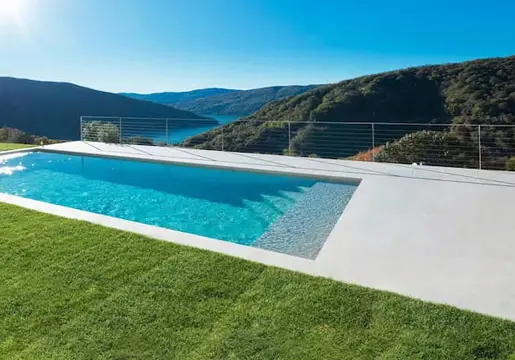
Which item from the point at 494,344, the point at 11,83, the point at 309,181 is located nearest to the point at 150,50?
the point at 309,181

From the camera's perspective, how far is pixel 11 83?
79.9ft

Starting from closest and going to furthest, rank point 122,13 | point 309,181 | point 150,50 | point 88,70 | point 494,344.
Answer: point 494,344
point 309,181
point 122,13
point 150,50
point 88,70

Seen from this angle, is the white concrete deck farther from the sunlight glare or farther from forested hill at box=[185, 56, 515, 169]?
forested hill at box=[185, 56, 515, 169]

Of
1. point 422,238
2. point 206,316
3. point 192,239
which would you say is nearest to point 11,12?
point 192,239

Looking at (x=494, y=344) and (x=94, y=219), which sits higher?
(x=94, y=219)

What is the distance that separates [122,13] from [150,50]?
3.30m

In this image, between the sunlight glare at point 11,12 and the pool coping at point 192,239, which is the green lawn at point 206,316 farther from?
the sunlight glare at point 11,12

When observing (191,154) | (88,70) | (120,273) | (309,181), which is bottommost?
(120,273)

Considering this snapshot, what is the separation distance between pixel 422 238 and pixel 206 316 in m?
2.32

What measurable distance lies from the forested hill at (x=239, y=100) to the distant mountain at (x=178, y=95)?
1.72ft

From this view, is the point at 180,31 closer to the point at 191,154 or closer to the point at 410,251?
the point at 191,154

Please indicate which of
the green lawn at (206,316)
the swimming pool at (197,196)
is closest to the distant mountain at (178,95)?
the swimming pool at (197,196)

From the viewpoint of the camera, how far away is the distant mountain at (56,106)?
2200cm

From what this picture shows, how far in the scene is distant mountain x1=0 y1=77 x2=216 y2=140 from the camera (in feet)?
72.2
